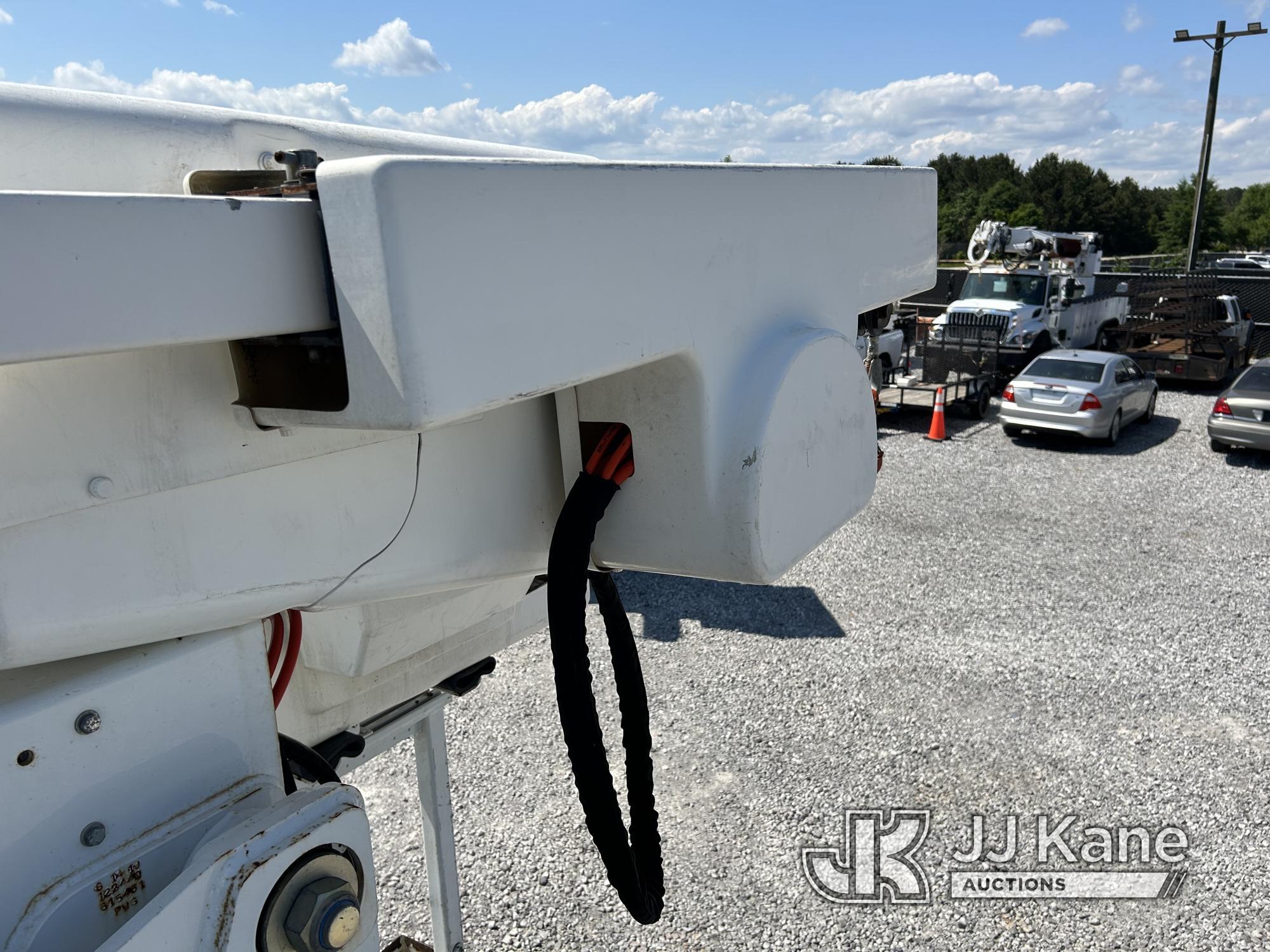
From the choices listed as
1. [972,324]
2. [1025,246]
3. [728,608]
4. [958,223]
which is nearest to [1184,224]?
[958,223]

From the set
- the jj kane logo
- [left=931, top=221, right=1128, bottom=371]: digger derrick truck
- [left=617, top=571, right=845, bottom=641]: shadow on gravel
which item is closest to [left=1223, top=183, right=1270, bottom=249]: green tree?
[left=931, top=221, right=1128, bottom=371]: digger derrick truck

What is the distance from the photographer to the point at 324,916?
1.21 metres

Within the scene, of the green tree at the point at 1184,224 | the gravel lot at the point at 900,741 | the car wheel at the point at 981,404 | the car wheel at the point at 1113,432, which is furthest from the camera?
the green tree at the point at 1184,224

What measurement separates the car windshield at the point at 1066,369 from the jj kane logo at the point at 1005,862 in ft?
31.6

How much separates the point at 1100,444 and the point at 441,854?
13177 millimetres

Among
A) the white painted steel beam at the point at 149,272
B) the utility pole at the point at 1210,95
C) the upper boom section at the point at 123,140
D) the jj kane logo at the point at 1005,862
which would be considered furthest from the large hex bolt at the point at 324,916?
the utility pole at the point at 1210,95

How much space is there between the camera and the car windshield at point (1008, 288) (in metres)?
17.3

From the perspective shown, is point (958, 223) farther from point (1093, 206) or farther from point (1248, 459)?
point (1248, 459)

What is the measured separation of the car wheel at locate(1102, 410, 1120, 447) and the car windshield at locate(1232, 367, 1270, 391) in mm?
1457

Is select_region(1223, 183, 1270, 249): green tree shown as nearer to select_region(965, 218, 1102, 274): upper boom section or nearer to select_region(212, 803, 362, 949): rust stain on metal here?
select_region(965, 218, 1102, 274): upper boom section

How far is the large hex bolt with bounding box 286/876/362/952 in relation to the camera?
118cm

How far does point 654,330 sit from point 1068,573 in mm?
8499

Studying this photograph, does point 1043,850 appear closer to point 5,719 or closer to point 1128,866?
point 1128,866

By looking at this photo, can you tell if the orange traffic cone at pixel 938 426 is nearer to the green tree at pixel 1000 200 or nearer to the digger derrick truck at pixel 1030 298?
the digger derrick truck at pixel 1030 298
